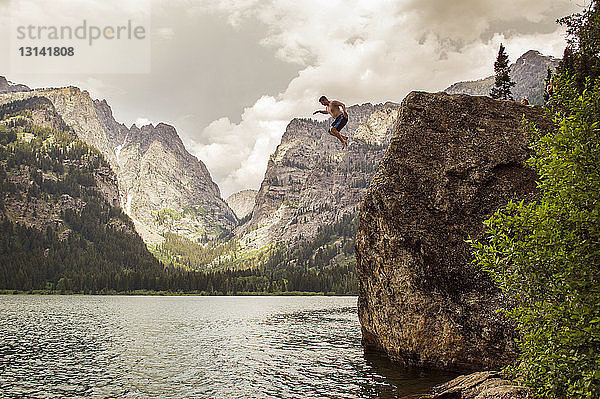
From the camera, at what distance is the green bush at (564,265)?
1215 centimetres

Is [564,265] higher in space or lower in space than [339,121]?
lower

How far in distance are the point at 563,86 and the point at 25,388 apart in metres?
35.9

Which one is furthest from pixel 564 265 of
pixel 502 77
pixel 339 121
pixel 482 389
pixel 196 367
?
pixel 502 77

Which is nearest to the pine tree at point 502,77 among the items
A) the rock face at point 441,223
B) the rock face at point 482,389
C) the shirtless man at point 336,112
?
the rock face at point 441,223

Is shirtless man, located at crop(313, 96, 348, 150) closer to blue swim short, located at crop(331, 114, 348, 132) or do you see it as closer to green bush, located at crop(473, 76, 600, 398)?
blue swim short, located at crop(331, 114, 348, 132)

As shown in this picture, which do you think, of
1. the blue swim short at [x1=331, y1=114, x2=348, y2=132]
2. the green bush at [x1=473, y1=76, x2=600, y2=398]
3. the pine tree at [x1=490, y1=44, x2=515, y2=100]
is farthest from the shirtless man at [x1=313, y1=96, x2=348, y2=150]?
the pine tree at [x1=490, y1=44, x2=515, y2=100]

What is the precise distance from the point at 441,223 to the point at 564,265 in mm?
17345

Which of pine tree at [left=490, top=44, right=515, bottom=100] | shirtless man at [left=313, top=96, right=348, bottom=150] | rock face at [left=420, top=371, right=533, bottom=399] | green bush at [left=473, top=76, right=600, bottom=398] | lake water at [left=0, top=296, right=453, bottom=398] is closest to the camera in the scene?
green bush at [left=473, top=76, right=600, bottom=398]

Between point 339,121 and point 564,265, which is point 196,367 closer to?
point 339,121

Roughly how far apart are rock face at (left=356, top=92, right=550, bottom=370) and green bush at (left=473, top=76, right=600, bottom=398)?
13.3 m

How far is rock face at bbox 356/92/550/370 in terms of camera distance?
89.8ft

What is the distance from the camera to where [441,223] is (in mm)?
30250

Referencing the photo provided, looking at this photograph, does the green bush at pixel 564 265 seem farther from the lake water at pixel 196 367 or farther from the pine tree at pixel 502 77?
the pine tree at pixel 502 77

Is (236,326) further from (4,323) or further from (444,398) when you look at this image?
(444,398)
